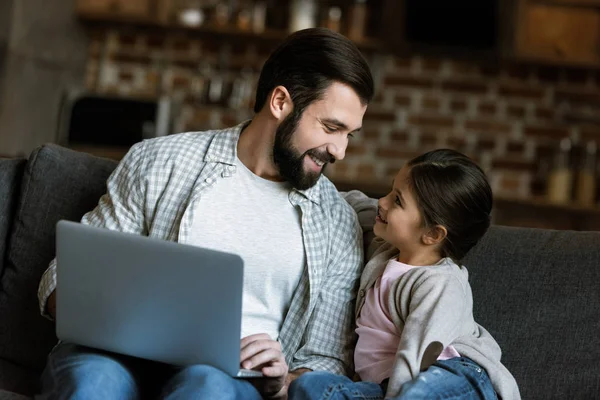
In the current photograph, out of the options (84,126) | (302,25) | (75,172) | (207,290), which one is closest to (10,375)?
(75,172)

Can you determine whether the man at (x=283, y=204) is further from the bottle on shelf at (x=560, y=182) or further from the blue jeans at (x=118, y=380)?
the bottle on shelf at (x=560, y=182)

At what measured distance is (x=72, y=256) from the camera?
1.66 m

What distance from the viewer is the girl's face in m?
1.92

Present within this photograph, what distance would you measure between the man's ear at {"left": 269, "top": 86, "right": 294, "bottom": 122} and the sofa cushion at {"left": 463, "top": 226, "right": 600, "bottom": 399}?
21.0 inches

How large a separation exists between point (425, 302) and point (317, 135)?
1.50ft

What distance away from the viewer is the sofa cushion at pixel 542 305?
75.8 inches

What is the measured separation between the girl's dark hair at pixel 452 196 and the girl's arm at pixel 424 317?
0.11m

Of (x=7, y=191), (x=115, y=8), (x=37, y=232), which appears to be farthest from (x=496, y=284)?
(x=115, y=8)

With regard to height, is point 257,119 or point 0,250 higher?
point 257,119

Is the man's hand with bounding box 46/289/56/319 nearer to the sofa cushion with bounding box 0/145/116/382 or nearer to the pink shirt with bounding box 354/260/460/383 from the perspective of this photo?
the sofa cushion with bounding box 0/145/116/382

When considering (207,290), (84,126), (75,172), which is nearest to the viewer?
(207,290)

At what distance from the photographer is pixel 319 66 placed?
6.54ft

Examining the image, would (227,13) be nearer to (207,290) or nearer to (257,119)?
(257,119)

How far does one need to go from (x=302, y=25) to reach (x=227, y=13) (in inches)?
17.6
